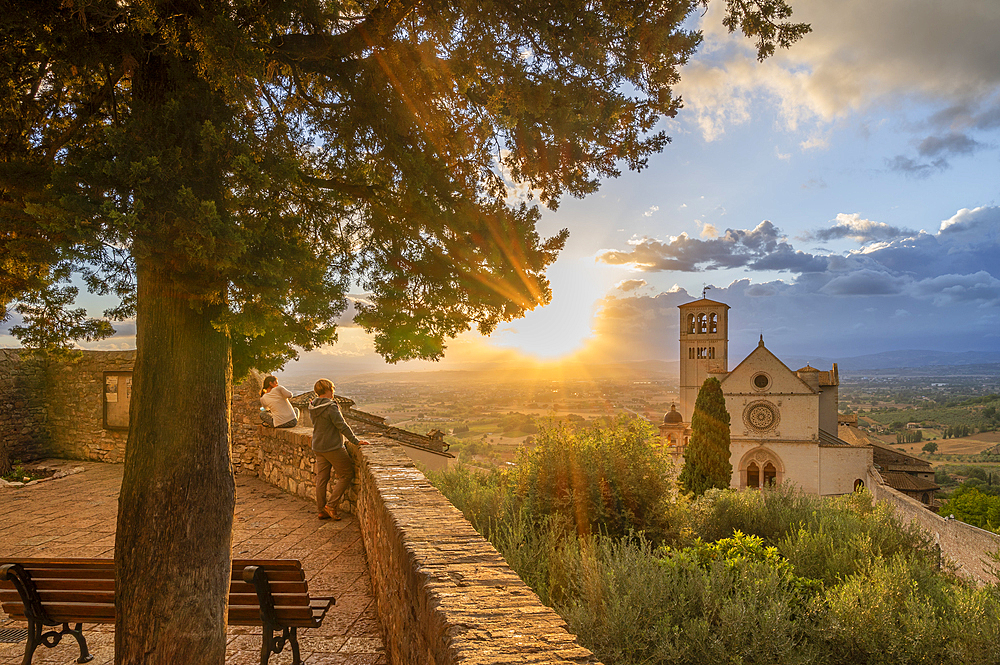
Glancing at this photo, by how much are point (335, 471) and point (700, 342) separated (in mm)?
36428

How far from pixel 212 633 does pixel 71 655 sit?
4.99ft

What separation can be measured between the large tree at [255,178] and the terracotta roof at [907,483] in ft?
97.5

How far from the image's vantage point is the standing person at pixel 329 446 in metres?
6.51

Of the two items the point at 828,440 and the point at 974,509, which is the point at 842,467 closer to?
the point at 828,440

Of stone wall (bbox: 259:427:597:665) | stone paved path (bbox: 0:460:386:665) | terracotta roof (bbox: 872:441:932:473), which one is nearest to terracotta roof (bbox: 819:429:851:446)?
terracotta roof (bbox: 872:441:932:473)

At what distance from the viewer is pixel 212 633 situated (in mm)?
3564

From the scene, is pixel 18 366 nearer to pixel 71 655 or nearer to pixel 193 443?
pixel 71 655

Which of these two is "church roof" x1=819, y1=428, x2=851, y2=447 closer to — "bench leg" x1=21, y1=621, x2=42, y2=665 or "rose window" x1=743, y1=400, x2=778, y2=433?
"rose window" x1=743, y1=400, x2=778, y2=433

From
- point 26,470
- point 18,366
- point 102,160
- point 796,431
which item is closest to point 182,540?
point 102,160

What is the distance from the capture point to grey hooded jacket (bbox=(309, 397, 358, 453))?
6484 mm

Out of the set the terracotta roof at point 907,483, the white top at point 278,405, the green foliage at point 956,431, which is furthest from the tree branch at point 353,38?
the green foliage at point 956,431

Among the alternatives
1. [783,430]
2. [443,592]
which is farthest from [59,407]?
[783,430]

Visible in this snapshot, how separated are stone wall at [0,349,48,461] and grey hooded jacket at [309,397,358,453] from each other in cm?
916

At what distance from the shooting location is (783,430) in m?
29.6
